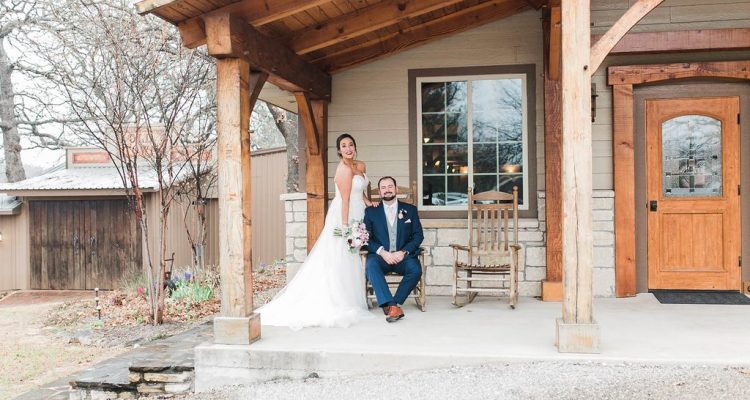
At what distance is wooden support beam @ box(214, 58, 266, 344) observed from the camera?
4012mm

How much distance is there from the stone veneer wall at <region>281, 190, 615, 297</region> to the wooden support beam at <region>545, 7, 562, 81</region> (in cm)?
113

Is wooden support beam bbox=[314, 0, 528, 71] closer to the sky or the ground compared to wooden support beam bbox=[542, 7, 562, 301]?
closer to the sky

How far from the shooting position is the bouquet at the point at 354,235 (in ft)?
16.7

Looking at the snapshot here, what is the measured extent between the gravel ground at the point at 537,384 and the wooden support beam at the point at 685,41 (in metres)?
3.05

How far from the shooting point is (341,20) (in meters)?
5.05

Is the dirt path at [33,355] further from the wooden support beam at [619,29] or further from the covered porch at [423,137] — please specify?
the wooden support beam at [619,29]

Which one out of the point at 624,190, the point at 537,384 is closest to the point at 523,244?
the point at 624,190

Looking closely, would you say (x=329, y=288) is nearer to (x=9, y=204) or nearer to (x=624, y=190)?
(x=624, y=190)

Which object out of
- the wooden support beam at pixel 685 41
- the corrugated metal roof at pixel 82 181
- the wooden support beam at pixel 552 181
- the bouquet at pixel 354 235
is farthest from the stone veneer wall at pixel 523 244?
the corrugated metal roof at pixel 82 181

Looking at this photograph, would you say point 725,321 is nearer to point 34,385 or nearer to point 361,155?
point 361,155

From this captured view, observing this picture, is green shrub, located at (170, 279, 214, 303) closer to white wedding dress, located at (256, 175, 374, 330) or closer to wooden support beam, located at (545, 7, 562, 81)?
white wedding dress, located at (256, 175, 374, 330)

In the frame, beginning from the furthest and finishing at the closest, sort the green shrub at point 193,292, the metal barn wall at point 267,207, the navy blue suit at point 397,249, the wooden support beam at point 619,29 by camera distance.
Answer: the metal barn wall at point 267,207 → the green shrub at point 193,292 → the navy blue suit at point 397,249 → the wooden support beam at point 619,29

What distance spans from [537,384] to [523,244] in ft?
9.07

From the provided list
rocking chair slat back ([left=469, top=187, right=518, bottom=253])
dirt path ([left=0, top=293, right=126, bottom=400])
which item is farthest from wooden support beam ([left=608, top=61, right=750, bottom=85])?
dirt path ([left=0, top=293, right=126, bottom=400])
